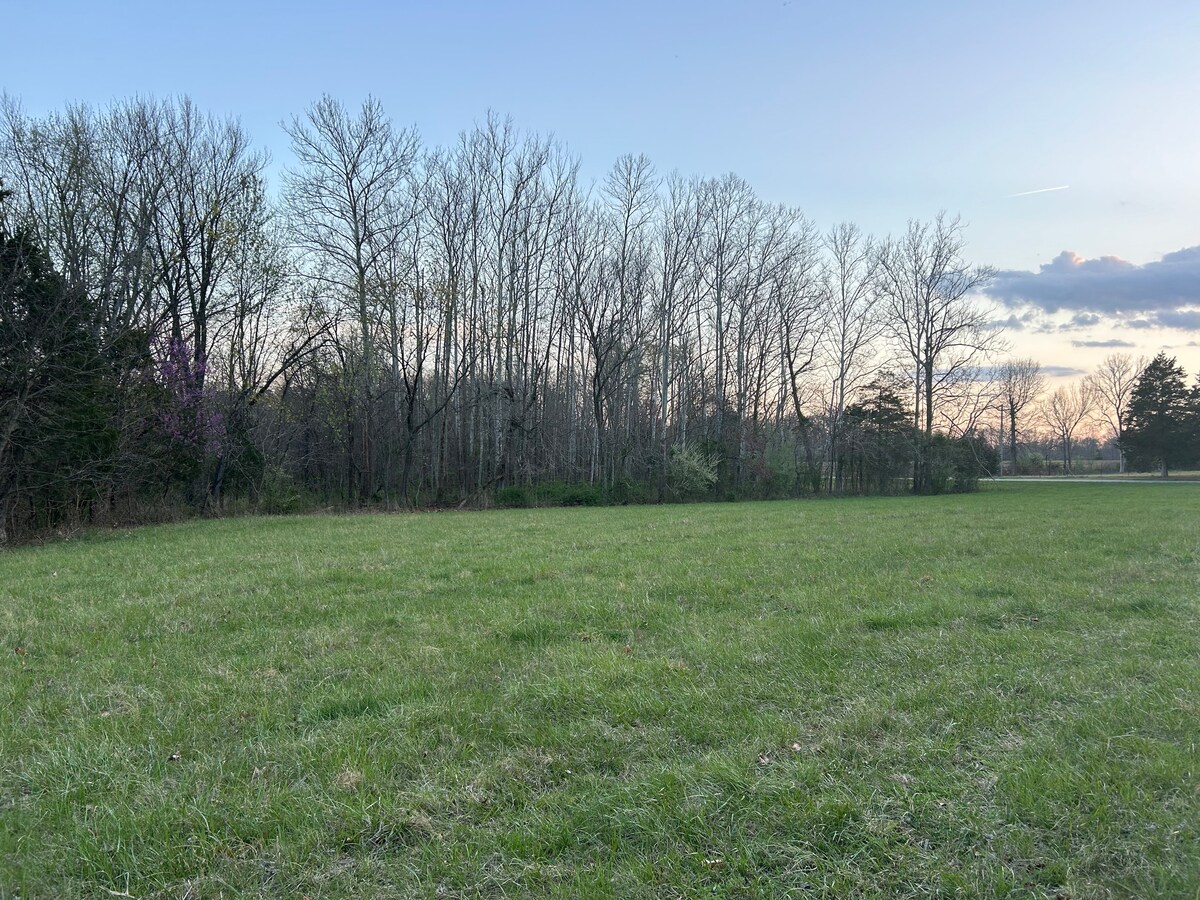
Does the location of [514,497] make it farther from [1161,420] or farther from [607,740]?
[1161,420]

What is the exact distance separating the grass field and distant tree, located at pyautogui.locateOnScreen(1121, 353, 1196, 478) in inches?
2102

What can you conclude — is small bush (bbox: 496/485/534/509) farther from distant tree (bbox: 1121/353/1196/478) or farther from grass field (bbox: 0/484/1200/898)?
distant tree (bbox: 1121/353/1196/478)

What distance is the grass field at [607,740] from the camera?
221 centimetres

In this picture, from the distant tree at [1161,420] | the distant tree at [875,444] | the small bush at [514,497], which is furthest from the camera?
the distant tree at [1161,420]

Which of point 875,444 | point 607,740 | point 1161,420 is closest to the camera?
point 607,740

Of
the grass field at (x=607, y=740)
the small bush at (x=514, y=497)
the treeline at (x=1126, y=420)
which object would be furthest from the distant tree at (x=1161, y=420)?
the grass field at (x=607, y=740)

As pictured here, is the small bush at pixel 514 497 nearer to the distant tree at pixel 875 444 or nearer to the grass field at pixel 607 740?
the distant tree at pixel 875 444

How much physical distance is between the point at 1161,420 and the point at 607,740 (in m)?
60.8

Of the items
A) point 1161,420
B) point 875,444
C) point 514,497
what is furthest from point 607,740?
point 1161,420

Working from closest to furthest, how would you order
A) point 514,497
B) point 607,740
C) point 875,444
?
point 607,740, point 514,497, point 875,444

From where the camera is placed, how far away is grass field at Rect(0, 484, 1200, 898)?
86.9 inches

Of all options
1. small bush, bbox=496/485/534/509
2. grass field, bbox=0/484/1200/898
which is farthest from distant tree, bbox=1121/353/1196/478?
grass field, bbox=0/484/1200/898

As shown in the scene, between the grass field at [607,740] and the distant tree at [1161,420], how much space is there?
53384 mm

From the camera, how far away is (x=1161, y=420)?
46438mm
